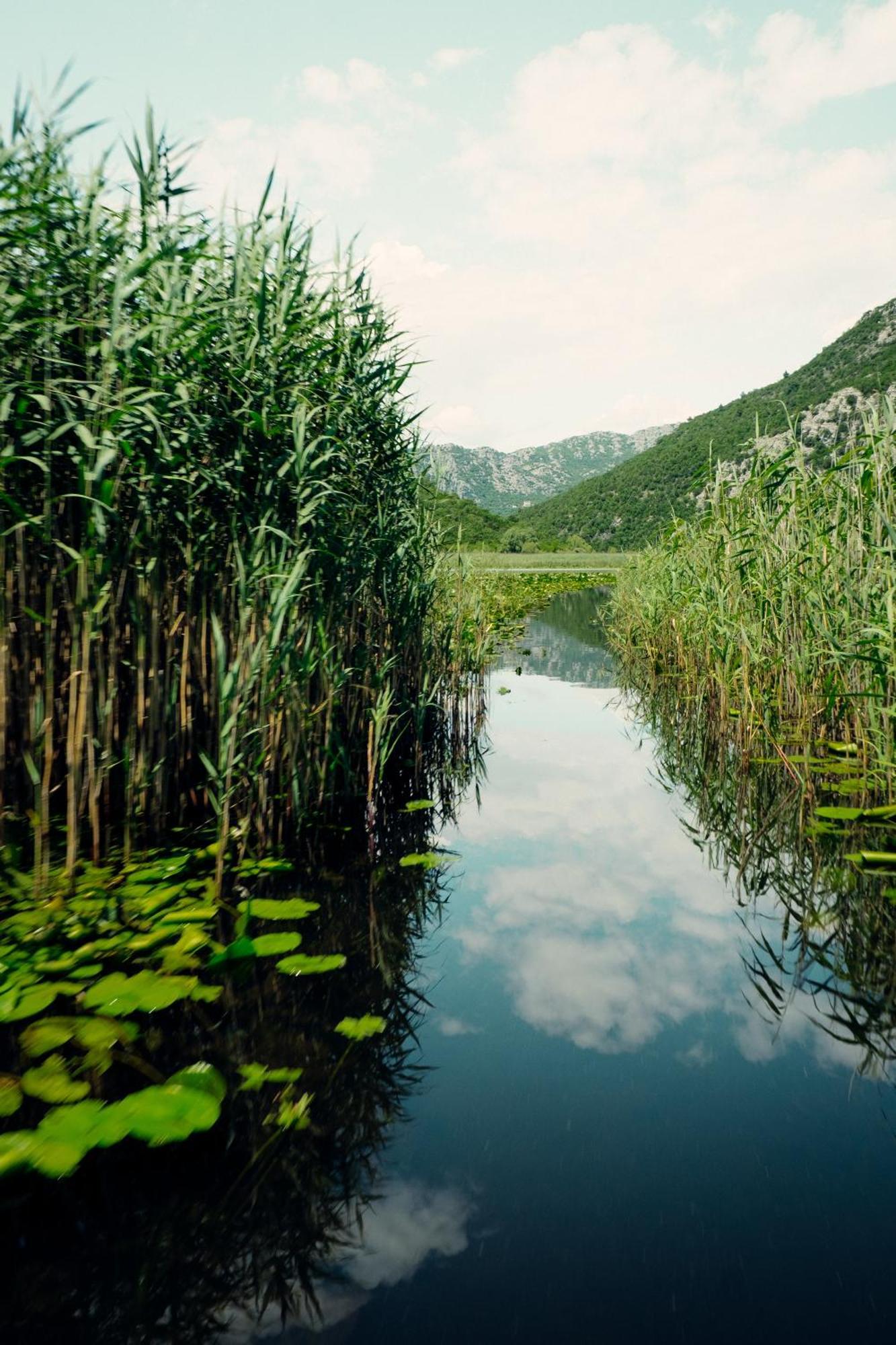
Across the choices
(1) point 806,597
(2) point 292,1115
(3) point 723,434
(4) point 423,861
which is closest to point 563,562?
(3) point 723,434

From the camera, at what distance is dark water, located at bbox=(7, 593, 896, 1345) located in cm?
156

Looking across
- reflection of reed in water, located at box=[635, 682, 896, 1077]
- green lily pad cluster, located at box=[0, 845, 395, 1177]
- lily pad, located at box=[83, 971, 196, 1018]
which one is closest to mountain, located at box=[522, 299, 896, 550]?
reflection of reed in water, located at box=[635, 682, 896, 1077]

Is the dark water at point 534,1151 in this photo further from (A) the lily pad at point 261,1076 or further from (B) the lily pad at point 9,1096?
(B) the lily pad at point 9,1096

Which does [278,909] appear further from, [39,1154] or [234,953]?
[39,1154]

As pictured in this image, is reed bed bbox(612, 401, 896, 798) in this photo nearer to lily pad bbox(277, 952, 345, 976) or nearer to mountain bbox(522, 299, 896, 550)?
lily pad bbox(277, 952, 345, 976)

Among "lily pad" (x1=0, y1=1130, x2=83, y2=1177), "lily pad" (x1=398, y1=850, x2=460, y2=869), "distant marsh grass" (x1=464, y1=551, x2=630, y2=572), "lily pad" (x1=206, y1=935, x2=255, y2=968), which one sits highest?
"distant marsh grass" (x1=464, y1=551, x2=630, y2=572)

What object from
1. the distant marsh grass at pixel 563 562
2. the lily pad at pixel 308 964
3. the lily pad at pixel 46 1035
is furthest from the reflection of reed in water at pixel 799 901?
the distant marsh grass at pixel 563 562

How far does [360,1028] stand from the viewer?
8.11 feet

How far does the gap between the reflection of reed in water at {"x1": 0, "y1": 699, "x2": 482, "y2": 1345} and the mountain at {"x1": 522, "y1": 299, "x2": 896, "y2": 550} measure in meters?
41.5

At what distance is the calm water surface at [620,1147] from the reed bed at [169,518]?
134 centimetres

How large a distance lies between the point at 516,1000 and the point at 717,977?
29.1 inches

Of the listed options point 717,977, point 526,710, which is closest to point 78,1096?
point 717,977

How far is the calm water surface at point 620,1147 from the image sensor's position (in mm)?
1566

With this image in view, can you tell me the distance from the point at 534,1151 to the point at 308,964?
3.54 ft
